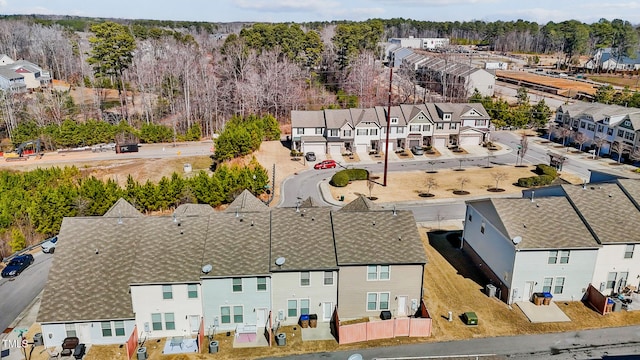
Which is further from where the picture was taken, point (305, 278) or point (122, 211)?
point (122, 211)

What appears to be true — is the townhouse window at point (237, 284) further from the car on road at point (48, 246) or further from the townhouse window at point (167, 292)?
the car on road at point (48, 246)

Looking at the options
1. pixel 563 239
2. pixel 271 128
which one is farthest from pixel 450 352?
pixel 271 128

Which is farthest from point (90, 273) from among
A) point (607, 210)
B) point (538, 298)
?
point (607, 210)

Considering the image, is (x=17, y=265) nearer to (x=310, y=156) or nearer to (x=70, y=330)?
(x=70, y=330)

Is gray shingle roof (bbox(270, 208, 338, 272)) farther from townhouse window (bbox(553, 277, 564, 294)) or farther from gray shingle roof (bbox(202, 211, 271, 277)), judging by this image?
townhouse window (bbox(553, 277, 564, 294))

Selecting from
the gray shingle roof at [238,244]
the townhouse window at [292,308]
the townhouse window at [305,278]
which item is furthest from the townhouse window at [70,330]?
the townhouse window at [305,278]

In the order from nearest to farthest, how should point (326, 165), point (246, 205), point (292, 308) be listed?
point (292, 308) → point (246, 205) → point (326, 165)

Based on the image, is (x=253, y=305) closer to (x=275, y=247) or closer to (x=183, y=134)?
(x=275, y=247)

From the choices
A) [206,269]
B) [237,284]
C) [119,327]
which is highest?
[206,269]
